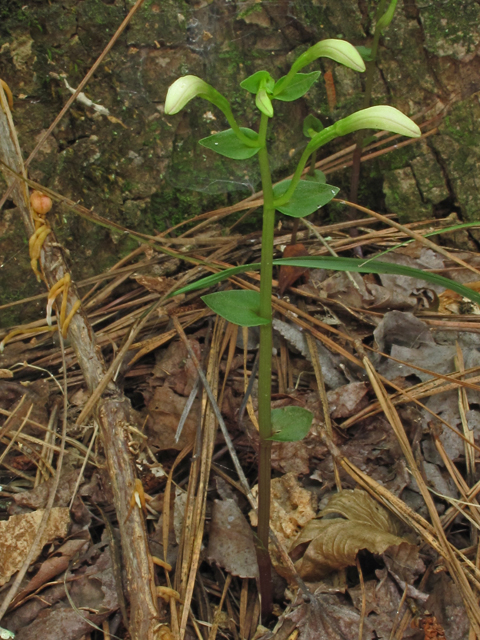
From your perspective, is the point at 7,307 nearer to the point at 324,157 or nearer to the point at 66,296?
the point at 66,296

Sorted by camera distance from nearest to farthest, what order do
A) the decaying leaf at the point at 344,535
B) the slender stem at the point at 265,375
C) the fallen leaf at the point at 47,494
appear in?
the slender stem at the point at 265,375 → the decaying leaf at the point at 344,535 → the fallen leaf at the point at 47,494

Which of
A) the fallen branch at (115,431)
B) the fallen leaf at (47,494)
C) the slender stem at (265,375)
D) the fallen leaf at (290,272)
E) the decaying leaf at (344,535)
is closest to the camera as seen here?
the slender stem at (265,375)

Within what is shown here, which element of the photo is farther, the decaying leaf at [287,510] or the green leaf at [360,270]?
the decaying leaf at [287,510]

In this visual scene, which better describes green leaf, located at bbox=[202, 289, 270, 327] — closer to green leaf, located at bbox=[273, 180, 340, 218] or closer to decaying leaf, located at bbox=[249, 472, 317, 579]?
green leaf, located at bbox=[273, 180, 340, 218]

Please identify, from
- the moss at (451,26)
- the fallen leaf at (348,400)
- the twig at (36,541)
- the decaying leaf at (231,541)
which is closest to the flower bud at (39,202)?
the twig at (36,541)

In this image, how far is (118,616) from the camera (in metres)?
1.46

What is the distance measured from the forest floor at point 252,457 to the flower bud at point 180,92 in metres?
0.81

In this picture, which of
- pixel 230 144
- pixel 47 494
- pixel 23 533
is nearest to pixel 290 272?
pixel 230 144

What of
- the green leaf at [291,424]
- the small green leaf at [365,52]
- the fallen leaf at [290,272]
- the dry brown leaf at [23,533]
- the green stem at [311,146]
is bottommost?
the dry brown leaf at [23,533]

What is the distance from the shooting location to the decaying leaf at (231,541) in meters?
1.56

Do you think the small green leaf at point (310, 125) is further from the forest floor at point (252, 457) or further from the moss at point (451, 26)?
the moss at point (451, 26)

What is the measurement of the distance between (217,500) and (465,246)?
161 centimetres

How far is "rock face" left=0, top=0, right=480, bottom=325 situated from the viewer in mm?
1957

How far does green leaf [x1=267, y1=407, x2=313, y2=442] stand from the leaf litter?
12.6 inches
